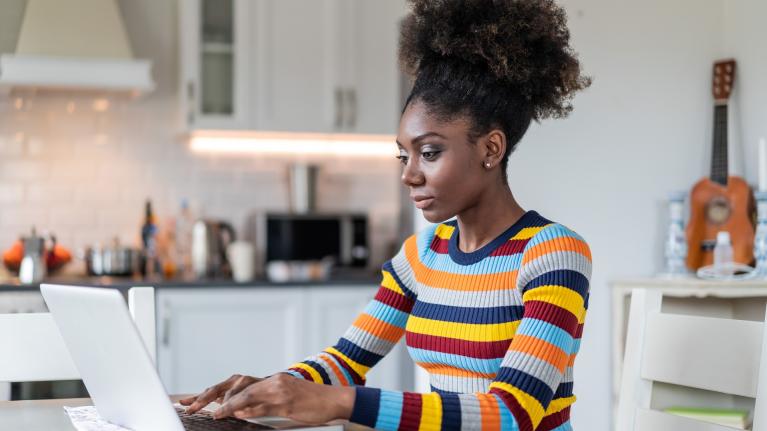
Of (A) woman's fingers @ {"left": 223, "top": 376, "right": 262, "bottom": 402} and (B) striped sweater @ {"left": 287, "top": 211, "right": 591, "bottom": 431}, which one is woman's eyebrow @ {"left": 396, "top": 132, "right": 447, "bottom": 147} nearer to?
(B) striped sweater @ {"left": 287, "top": 211, "right": 591, "bottom": 431}

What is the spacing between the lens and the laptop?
1.07 m

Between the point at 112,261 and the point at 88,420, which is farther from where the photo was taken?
the point at 112,261

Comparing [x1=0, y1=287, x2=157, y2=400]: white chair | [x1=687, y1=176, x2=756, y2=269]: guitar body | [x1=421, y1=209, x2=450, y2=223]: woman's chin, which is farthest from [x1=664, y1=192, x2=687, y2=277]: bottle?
[x1=0, y1=287, x2=157, y2=400]: white chair

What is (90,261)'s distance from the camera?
4.03 m

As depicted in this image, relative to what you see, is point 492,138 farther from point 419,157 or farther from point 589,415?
point 589,415

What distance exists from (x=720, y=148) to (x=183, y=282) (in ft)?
6.50

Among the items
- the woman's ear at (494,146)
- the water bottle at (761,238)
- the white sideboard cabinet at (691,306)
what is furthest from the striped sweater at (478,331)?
the water bottle at (761,238)

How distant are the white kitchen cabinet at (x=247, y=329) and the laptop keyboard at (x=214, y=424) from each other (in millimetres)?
2574

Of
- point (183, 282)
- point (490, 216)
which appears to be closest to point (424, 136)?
point (490, 216)

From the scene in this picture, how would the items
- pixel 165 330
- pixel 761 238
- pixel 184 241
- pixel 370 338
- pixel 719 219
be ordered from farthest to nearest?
pixel 184 241
pixel 165 330
pixel 719 219
pixel 761 238
pixel 370 338

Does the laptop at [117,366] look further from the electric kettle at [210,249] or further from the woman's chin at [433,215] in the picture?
the electric kettle at [210,249]

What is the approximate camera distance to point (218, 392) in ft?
4.41

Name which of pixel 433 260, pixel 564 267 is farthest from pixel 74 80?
pixel 564 267

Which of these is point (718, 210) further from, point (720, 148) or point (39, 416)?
point (39, 416)
